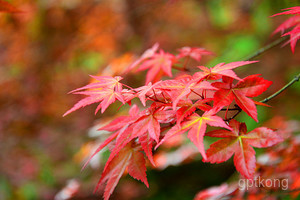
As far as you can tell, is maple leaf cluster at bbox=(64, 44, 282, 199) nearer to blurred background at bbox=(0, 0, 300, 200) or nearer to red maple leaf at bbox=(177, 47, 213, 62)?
red maple leaf at bbox=(177, 47, 213, 62)

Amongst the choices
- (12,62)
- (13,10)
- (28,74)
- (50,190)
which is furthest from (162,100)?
(12,62)

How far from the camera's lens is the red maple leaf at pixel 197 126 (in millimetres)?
487

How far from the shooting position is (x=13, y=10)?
80 centimetres

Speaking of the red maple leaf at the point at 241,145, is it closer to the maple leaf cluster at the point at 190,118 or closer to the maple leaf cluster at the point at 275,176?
the maple leaf cluster at the point at 190,118

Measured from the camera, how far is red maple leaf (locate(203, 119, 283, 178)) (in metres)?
0.55

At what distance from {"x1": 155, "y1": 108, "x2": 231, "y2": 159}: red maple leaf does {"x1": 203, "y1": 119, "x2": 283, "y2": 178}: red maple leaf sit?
4cm

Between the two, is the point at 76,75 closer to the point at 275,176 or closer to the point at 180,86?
the point at 275,176

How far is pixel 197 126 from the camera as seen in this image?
520 millimetres

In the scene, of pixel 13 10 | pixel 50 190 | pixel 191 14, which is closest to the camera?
pixel 13 10

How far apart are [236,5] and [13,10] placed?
487 cm

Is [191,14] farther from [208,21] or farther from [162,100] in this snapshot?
[162,100]

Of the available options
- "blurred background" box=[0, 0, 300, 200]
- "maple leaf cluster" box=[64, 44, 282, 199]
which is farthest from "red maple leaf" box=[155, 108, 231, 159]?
"blurred background" box=[0, 0, 300, 200]

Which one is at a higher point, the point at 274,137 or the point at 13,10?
the point at 13,10

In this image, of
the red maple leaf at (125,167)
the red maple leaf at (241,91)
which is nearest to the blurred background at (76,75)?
the red maple leaf at (125,167)
